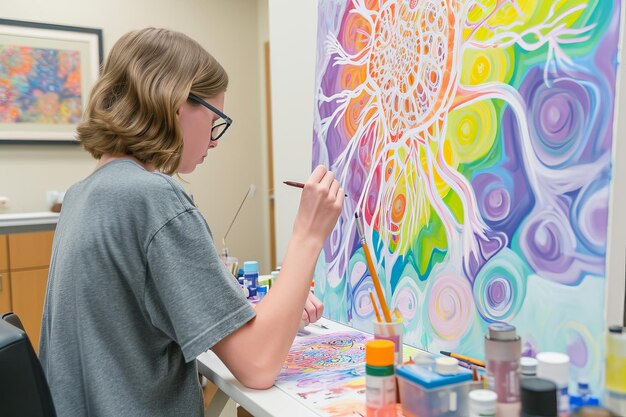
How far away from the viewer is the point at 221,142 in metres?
3.68

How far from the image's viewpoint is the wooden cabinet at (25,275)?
267cm

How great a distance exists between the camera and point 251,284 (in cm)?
137

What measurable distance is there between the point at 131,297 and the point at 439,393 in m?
0.50

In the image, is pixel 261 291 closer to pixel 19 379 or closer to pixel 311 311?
pixel 311 311

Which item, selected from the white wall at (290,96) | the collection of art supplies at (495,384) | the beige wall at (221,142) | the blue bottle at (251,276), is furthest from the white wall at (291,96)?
the beige wall at (221,142)

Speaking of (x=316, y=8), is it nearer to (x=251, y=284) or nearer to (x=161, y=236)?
(x=251, y=284)

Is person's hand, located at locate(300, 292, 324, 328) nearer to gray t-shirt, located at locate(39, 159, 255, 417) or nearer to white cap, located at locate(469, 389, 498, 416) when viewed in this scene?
gray t-shirt, located at locate(39, 159, 255, 417)

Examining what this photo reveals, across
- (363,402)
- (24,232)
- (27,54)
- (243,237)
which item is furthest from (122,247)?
(243,237)

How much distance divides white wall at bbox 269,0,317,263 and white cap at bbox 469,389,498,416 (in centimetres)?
95

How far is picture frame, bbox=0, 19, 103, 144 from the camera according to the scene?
2.98 meters

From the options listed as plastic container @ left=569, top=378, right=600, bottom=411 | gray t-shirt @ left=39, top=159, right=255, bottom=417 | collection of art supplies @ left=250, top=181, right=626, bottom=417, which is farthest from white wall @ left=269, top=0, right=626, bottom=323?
plastic container @ left=569, top=378, right=600, bottom=411

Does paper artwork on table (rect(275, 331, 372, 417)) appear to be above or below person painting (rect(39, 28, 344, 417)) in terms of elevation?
below

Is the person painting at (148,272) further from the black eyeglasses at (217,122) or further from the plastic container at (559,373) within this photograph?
the plastic container at (559,373)

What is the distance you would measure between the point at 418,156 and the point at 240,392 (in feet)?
1.88
